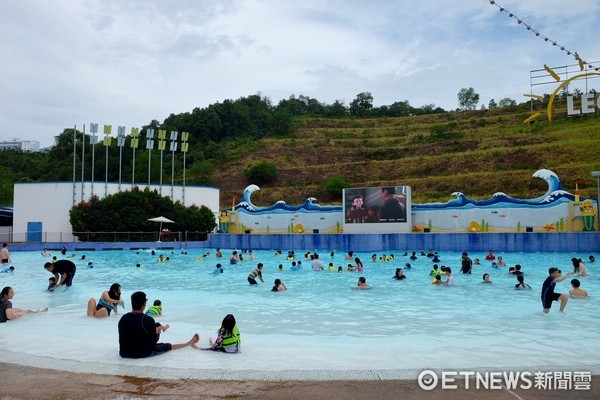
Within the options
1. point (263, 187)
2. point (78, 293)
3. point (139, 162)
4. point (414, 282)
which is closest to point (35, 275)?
point (78, 293)

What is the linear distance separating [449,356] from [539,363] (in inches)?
47.6

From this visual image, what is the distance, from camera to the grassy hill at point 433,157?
5619 cm

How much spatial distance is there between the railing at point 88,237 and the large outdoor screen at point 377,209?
41.0 feet

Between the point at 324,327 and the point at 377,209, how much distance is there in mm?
25443

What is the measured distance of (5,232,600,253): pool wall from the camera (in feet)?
97.4

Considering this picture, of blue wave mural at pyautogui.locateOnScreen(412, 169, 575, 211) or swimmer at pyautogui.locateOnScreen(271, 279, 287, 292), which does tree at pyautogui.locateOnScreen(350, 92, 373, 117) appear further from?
swimmer at pyautogui.locateOnScreen(271, 279, 287, 292)

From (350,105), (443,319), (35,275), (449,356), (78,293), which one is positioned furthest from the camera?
(350,105)

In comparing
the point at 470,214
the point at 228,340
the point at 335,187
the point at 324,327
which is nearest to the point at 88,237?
the point at 470,214

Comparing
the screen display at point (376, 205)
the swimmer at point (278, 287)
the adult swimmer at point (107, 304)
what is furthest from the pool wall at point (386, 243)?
the adult swimmer at point (107, 304)

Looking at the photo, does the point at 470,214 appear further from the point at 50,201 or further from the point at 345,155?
the point at 345,155

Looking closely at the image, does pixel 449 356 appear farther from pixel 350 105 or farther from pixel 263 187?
pixel 350 105

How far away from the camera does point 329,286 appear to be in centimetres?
1738

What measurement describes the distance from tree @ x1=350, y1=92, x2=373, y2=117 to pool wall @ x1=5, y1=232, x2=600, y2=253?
252ft

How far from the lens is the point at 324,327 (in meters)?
10.5
